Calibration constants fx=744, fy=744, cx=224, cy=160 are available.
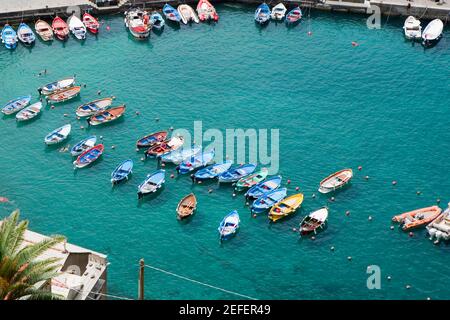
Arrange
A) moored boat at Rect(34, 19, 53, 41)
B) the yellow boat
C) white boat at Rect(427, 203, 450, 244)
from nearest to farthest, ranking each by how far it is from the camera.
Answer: white boat at Rect(427, 203, 450, 244)
the yellow boat
moored boat at Rect(34, 19, 53, 41)

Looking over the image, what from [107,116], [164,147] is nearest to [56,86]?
[107,116]

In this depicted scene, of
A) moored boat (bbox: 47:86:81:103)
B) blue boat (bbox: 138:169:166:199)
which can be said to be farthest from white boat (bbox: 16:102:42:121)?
blue boat (bbox: 138:169:166:199)

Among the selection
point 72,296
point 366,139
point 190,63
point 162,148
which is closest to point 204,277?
point 72,296

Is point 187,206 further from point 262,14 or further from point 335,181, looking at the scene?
point 262,14

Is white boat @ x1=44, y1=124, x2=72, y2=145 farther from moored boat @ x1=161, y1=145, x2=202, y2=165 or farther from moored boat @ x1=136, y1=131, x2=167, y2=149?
moored boat @ x1=161, y1=145, x2=202, y2=165

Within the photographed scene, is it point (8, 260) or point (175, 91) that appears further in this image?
point (175, 91)

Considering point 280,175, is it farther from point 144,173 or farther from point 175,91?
point 175,91
